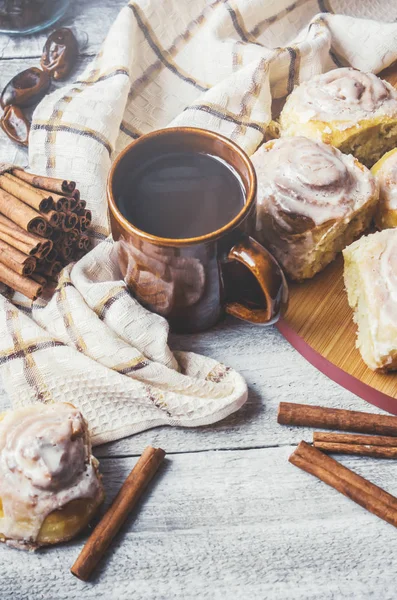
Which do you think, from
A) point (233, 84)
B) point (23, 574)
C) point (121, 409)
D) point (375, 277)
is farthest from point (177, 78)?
point (23, 574)

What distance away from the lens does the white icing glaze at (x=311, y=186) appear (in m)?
1.73

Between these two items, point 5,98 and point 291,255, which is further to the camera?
point 5,98

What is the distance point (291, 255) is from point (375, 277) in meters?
0.23

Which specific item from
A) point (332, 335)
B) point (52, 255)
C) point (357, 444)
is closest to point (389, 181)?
point (332, 335)

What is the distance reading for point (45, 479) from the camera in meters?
1.39

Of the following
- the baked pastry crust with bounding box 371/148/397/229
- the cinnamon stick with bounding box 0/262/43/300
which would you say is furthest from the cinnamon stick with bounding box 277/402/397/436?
the cinnamon stick with bounding box 0/262/43/300

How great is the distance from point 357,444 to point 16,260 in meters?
0.91

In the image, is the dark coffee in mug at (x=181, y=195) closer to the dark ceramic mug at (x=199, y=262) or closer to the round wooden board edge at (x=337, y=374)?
the dark ceramic mug at (x=199, y=262)

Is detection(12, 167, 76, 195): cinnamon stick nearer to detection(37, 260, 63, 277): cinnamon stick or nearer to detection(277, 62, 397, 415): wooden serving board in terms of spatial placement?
detection(37, 260, 63, 277): cinnamon stick

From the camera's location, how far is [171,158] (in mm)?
1725

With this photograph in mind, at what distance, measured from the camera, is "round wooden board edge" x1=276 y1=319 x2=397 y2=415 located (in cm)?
164

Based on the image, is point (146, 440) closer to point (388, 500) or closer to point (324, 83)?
point (388, 500)

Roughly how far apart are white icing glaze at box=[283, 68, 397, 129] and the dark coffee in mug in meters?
0.40

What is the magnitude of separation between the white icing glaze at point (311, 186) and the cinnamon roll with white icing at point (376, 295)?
106 mm
